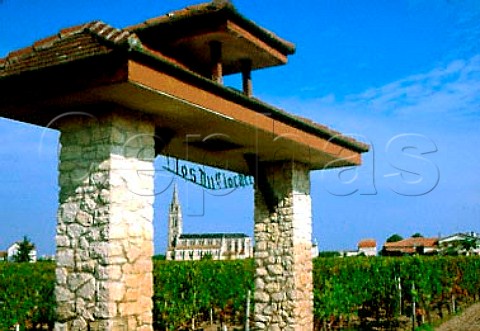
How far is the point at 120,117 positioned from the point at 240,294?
10196mm

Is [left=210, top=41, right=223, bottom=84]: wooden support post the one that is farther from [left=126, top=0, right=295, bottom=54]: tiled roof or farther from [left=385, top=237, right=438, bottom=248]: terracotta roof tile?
[left=385, top=237, right=438, bottom=248]: terracotta roof tile

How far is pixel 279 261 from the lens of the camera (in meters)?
9.05

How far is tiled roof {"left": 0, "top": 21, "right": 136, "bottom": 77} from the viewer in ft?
16.2

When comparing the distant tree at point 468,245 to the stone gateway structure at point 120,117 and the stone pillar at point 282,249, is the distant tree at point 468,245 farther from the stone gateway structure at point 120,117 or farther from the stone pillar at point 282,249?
the stone gateway structure at point 120,117

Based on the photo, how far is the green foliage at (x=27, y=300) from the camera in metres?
12.2

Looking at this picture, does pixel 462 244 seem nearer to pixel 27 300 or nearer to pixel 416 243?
pixel 416 243

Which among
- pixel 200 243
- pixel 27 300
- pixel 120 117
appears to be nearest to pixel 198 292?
pixel 27 300

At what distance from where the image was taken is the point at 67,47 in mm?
5336

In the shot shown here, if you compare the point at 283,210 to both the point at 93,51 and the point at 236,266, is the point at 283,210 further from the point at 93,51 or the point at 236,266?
the point at 236,266

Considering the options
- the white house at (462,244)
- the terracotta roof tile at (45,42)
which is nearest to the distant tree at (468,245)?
the white house at (462,244)

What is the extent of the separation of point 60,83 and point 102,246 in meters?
1.63

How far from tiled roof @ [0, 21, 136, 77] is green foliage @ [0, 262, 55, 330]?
7925 millimetres

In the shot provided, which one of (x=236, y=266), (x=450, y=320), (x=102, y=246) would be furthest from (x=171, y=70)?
(x=450, y=320)

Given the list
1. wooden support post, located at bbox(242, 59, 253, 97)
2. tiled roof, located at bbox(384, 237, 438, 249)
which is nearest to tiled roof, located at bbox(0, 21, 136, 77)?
wooden support post, located at bbox(242, 59, 253, 97)
